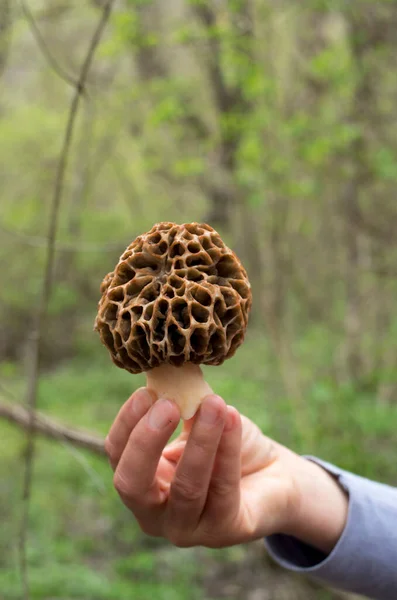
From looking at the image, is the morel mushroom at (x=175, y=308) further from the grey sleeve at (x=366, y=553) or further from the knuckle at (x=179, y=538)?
the grey sleeve at (x=366, y=553)

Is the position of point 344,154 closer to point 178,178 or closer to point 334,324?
point 178,178

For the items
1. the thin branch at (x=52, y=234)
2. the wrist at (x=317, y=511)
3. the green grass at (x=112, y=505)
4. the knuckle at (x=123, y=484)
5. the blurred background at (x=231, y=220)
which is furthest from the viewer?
the blurred background at (x=231, y=220)

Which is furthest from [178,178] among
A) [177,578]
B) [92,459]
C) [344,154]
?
[177,578]

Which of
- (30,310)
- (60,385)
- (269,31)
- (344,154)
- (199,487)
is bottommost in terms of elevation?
(60,385)

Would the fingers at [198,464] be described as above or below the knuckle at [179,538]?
above

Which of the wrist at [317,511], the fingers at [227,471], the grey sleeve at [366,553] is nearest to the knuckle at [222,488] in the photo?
the fingers at [227,471]

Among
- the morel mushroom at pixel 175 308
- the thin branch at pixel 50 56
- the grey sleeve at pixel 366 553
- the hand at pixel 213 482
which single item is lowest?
the grey sleeve at pixel 366 553

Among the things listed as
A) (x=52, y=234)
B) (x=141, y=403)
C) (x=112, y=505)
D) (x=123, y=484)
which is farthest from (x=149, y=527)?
(x=112, y=505)

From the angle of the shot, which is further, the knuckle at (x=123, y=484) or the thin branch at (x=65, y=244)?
the thin branch at (x=65, y=244)
